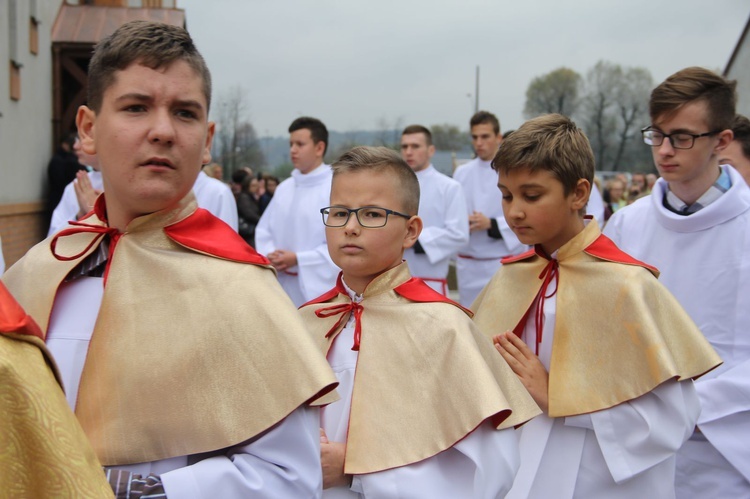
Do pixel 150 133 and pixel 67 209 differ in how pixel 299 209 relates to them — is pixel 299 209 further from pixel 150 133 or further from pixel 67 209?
pixel 150 133

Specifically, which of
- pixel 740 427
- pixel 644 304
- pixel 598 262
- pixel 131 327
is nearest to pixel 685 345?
pixel 644 304

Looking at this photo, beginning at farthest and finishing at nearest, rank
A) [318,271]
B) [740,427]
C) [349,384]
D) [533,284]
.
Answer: [318,271]
[740,427]
[533,284]
[349,384]

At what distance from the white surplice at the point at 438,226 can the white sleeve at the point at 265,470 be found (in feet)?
18.9

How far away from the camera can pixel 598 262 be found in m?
3.06

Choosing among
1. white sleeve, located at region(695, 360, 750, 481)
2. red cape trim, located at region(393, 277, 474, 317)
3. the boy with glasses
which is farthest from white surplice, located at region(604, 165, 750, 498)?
red cape trim, located at region(393, 277, 474, 317)

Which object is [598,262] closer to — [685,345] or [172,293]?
[685,345]

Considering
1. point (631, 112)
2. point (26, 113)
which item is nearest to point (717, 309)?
point (26, 113)

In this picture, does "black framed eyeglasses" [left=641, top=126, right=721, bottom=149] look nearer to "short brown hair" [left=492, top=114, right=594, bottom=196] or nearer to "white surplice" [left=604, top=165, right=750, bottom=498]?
"white surplice" [left=604, top=165, right=750, bottom=498]

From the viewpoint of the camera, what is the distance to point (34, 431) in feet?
3.95

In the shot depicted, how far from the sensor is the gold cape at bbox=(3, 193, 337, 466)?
176cm

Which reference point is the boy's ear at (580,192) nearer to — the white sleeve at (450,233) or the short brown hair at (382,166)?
the short brown hair at (382,166)

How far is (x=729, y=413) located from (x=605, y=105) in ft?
177

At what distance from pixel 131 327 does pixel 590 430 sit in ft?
6.46

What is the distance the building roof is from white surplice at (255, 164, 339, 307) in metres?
6.96
